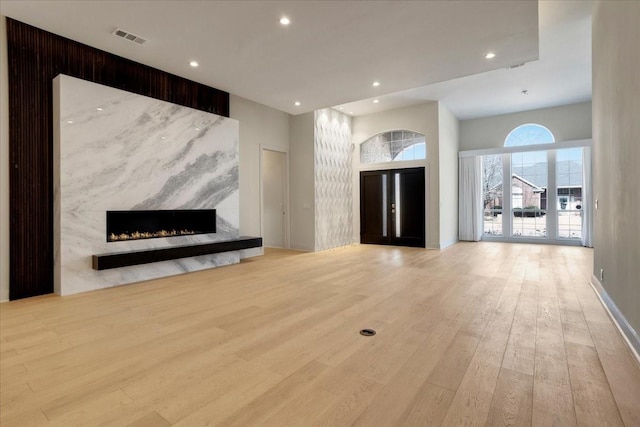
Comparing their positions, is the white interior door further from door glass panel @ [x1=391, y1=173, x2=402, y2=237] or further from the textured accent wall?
door glass panel @ [x1=391, y1=173, x2=402, y2=237]

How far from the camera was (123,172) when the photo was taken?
4672mm

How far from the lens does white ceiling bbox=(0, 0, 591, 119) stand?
358cm

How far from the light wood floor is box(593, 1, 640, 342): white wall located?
484 millimetres

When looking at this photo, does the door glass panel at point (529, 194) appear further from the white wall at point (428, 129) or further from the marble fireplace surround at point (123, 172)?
the marble fireplace surround at point (123, 172)

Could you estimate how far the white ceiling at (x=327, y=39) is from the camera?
358cm

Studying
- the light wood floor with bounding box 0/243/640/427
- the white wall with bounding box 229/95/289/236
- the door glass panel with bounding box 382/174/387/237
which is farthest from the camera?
the door glass panel with bounding box 382/174/387/237

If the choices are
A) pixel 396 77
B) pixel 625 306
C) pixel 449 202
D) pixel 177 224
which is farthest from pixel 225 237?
pixel 449 202

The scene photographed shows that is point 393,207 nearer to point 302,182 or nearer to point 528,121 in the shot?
point 302,182

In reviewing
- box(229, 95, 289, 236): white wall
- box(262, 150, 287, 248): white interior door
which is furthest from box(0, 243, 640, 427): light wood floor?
box(262, 150, 287, 248): white interior door

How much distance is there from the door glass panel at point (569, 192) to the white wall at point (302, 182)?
7.06m

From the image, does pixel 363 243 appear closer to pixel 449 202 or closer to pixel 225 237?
pixel 449 202

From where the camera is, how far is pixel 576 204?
870 cm

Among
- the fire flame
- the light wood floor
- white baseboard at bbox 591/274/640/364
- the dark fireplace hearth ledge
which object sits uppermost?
the fire flame

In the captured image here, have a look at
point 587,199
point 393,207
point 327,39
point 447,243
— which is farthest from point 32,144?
point 587,199
